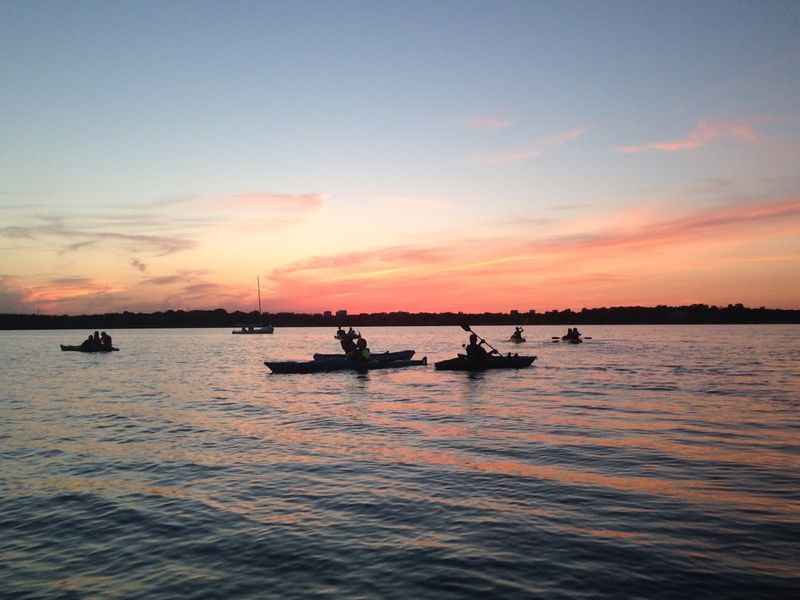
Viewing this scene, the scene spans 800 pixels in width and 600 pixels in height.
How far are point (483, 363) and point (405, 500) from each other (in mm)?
28561

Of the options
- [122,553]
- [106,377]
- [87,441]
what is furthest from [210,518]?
[106,377]

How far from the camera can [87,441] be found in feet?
61.1

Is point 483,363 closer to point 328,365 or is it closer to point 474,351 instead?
point 474,351

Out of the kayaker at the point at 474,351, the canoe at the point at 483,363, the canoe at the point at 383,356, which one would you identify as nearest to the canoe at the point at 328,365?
the canoe at the point at 383,356

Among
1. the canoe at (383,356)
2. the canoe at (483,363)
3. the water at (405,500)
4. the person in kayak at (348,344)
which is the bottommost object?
the water at (405,500)

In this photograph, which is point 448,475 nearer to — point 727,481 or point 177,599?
point 727,481

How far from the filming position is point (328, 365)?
41500 millimetres

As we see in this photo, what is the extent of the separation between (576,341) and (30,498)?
79753 millimetres

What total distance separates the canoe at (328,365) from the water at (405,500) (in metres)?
14.3

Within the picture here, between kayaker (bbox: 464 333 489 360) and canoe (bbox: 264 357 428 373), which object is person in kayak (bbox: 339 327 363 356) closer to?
canoe (bbox: 264 357 428 373)

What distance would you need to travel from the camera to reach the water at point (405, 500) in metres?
7.90

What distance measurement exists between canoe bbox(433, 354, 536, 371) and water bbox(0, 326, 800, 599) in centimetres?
1339

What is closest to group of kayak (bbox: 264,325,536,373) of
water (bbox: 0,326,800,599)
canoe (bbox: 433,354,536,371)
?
canoe (bbox: 433,354,536,371)

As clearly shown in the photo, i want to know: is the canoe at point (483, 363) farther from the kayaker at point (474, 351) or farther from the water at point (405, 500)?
the water at point (405, 500)
